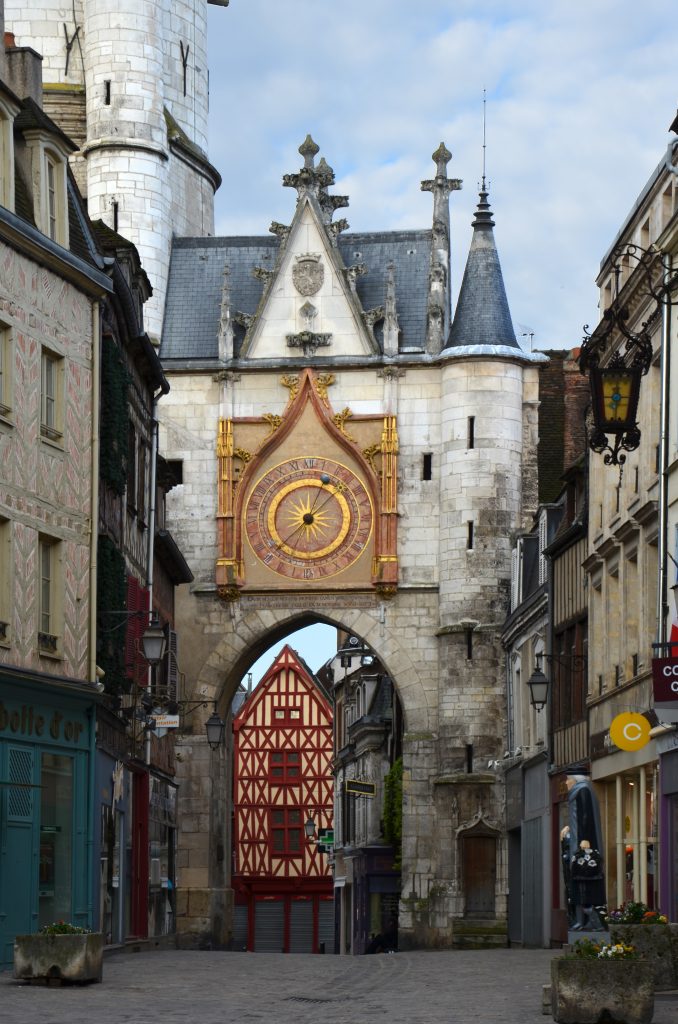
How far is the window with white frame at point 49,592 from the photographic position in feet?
73.3

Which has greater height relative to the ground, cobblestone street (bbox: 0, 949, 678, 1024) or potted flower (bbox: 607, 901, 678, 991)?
potted flower (bbox: 607, 901, 678, 991)

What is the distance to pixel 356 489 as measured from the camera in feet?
148

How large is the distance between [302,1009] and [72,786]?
872 cm

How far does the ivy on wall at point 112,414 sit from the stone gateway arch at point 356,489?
61.4 ft

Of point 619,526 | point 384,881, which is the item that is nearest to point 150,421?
point 619,526

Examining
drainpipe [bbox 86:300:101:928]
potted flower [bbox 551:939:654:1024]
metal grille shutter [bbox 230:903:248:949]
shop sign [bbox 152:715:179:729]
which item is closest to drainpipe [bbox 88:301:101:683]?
drainpipe [bbox 86:300:101:928]

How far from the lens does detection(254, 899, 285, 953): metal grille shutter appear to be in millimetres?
70062

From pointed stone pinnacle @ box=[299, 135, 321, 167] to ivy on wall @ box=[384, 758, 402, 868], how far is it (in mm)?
13731

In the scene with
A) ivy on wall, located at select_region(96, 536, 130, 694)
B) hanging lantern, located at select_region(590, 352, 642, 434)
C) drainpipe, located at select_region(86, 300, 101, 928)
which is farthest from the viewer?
ivy on wall, located at select_region(96, 536, 130, 694)

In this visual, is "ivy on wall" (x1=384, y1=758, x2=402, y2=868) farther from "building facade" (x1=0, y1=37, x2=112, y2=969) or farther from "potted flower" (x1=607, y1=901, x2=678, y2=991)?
"potted flower" (x1=607, y1=901, x2=678, y2=991)

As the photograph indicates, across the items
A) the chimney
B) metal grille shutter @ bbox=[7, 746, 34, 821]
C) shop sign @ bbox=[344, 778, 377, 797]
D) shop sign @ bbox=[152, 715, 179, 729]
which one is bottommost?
shop sign @ bbox=[344, 778, 377, 797]

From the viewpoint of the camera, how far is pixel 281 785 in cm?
7112

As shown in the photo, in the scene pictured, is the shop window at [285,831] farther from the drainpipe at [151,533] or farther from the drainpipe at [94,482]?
the drainpipe at [94,482]

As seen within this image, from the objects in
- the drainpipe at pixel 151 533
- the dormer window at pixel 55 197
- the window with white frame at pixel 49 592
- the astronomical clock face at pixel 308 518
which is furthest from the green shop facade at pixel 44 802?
the astronomical clock face at pixel 308 518
